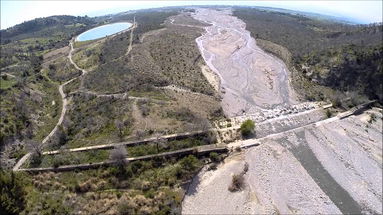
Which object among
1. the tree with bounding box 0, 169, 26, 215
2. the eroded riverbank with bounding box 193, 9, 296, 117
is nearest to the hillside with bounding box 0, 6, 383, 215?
the tree with bounding box 0, 169, 26, 215

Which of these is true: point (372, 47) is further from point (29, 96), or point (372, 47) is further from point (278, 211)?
point (29, 96)

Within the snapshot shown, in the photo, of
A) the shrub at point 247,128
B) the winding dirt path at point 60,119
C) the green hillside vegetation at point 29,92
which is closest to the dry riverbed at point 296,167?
the shrub at point 247,128

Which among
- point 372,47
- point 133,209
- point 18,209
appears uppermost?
point 372,47

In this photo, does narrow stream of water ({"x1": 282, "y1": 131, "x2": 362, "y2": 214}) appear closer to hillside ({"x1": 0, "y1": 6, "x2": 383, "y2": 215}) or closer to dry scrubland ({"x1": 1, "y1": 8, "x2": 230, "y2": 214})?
hillside ({"x1": 0, "y1": 6, "x2": 383, "y2": 215})

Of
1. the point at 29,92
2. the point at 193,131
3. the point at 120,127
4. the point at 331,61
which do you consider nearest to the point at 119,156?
the point at 120,127

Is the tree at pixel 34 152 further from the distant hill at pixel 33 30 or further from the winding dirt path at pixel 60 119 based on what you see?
the distant hill at pixel 33 30

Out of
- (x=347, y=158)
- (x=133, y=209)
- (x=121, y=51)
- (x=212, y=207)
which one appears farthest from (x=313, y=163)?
(x=121, y=51)

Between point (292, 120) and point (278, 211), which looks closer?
point (278, 211)

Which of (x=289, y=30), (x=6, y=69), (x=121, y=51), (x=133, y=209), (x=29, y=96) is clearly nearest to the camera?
(x=133, y=209)

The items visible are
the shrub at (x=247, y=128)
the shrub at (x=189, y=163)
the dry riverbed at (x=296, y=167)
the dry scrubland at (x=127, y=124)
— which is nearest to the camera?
the dry scrubland at (x=127, y=124)

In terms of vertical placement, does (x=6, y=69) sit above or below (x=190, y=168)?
above
